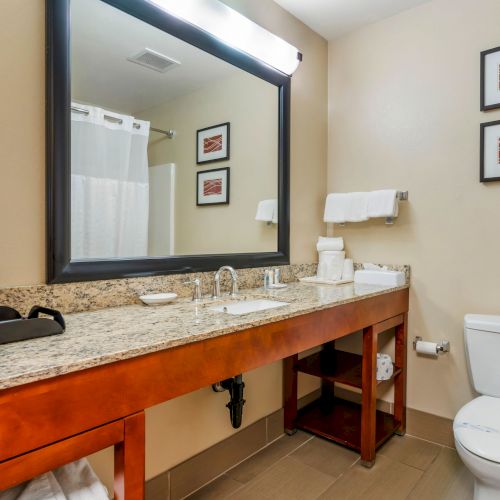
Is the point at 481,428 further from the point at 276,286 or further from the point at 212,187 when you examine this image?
the point at 212,187

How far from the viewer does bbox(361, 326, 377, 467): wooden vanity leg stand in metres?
1.79

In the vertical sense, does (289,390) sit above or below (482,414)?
below

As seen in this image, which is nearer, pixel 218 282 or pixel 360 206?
pixel 218 282

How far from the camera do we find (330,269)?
2154 mm

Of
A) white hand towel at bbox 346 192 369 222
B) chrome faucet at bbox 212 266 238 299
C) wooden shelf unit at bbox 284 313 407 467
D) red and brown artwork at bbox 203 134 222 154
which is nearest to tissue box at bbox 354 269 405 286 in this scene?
wooden shelf unit at bbox 284 313 407 467

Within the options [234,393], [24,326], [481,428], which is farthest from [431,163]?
[24,326]

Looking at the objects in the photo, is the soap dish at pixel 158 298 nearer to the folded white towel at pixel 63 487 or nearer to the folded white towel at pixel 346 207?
the folded white towel at pixel 63 487

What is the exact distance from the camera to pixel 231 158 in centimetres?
188

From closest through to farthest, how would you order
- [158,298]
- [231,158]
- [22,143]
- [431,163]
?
[22,143] < [158,298] < [231,158] < [431,163]

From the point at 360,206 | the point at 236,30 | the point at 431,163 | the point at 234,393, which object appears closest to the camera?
the point at 234,393

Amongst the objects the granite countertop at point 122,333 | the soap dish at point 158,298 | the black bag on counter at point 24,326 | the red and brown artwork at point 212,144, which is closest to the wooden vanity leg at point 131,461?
the granite countertop at point 122,333

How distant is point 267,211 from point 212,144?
47 cm

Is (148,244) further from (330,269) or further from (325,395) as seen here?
(325,395)

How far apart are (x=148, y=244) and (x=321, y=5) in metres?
1.62
